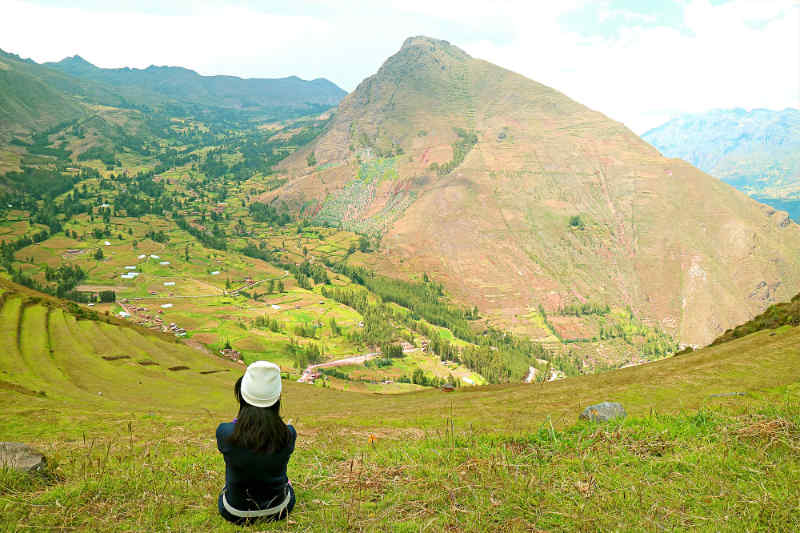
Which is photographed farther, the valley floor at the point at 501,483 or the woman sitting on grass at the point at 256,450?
the valley floor at the point at 501,483

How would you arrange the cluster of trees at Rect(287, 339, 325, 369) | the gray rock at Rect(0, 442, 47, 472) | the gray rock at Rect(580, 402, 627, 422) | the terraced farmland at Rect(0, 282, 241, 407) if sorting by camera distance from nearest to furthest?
the gray rock at Rect(0, 442, 47, 472)
the gray rock at Rect(580, 402, 627, 422)
the terraced farmland at Rect(0, 282, 241, 407)
the cluster of trees at Rect(287, 339, 325, 369)

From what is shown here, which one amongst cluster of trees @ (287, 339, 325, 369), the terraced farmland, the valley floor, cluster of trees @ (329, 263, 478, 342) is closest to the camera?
the valley floor

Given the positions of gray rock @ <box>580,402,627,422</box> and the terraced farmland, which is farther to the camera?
the terraced farmland

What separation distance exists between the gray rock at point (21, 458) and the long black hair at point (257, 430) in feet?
17.6

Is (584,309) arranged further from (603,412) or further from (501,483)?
(501,483)

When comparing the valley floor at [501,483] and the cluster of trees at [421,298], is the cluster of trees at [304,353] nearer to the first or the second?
the cluster of trees at [421,298]

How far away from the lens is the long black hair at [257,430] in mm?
5977

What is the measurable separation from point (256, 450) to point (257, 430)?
30 cm

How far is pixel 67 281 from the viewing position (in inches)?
4843

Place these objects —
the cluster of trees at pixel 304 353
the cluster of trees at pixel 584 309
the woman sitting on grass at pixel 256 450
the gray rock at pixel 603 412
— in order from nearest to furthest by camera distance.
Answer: the woman sitting on grass at pixel 256 450, the gray rock at pixel 603 412, the cluster of trees at pixel 304 353, the cluster of trees at pixel 584 309

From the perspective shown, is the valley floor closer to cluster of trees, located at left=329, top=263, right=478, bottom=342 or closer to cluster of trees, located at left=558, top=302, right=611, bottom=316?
cluster of trees, located at left=329, top=263, right=478, bottom=342

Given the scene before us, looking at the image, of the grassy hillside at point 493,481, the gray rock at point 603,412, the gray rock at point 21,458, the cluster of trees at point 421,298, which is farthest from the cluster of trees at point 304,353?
the gray rock at point 21,458

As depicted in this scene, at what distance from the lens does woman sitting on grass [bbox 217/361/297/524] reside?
5926mm

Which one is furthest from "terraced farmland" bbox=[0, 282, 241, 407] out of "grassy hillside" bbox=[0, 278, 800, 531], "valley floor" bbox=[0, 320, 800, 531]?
"valley floor" bbox=[0, 320, 800, 531]
